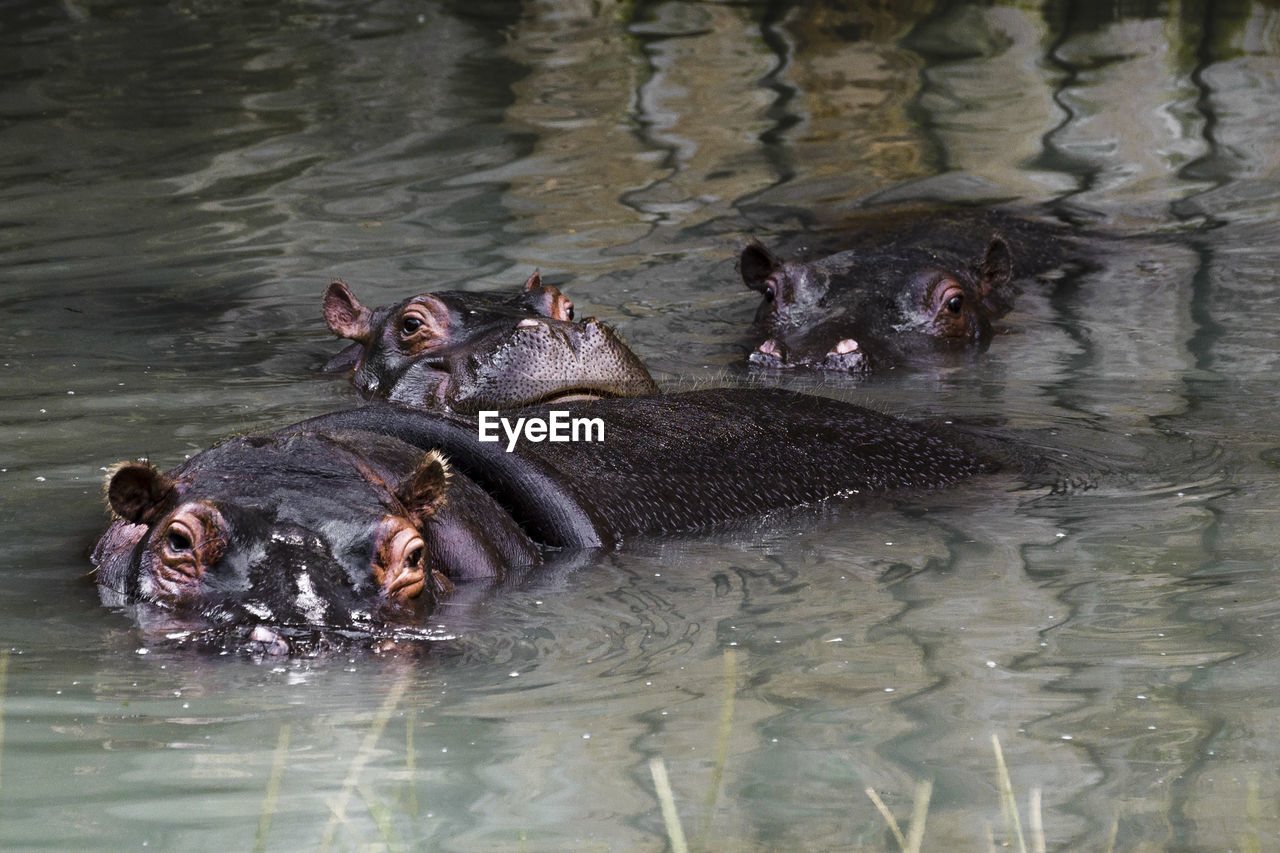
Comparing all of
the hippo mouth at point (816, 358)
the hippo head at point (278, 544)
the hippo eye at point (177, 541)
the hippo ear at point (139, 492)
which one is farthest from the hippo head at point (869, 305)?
the hippo eye at point (177, 541)

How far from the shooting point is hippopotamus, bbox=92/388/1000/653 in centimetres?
385

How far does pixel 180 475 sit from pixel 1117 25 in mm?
13060

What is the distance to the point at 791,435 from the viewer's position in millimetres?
5797

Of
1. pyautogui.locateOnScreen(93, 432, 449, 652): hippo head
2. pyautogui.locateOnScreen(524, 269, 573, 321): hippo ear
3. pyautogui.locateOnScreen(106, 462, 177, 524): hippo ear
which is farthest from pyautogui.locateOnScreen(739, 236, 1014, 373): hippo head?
pyautogui.locateOnScreen(106, 462, 177, 524): hippo ear

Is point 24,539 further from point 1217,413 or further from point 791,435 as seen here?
point 1217,413

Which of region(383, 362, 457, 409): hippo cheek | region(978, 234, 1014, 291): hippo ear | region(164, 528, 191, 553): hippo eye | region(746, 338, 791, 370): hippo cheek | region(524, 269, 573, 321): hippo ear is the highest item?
region(164, 528, 191, 553): hippo eye

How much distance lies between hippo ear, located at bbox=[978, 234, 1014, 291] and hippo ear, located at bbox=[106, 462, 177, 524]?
19.7 feet

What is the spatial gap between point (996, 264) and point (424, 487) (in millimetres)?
5838

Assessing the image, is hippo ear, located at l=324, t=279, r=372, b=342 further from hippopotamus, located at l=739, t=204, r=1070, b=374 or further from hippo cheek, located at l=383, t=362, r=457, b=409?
hippopotamus, located at l=739, t=204, r=1070, b=374

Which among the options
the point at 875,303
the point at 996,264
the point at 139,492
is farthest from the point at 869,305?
the point at 139,492

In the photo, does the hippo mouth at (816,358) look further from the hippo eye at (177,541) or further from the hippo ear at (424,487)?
the hippo eye at (177,541)

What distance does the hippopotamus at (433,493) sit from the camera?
3.85 m

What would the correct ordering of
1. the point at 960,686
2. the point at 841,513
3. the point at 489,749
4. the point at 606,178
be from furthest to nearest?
1. the point at 606,178
2. the point at 841,513
3. the point at 960,686
4. the point at 489,749

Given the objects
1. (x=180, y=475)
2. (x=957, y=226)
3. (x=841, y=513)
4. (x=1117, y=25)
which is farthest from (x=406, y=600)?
(x=1117, y=25)
